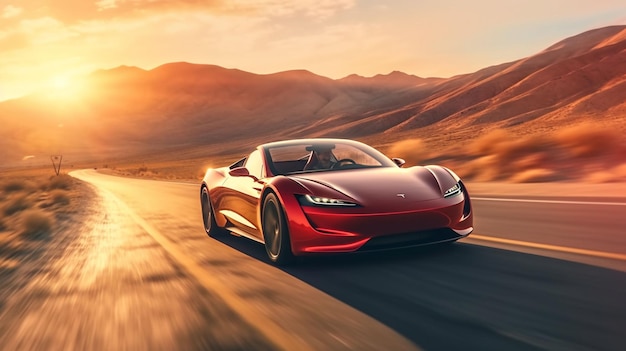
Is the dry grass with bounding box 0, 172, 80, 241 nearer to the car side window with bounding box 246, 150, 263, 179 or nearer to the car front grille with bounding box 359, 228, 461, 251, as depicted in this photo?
the car side window with bounding box 246, 150, 263, 179

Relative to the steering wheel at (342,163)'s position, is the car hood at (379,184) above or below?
below

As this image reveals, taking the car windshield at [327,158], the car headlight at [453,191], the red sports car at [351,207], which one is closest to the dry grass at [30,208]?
the car windshield at [327,158]

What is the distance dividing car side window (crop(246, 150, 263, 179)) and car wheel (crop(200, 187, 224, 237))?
4.78 ft

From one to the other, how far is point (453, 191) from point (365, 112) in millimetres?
137119

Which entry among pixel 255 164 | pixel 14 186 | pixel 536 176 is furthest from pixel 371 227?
pixel 14 186

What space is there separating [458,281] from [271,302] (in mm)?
1432

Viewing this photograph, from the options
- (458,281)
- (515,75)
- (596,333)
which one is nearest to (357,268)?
(458,281)

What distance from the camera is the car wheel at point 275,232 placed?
6.70 metres

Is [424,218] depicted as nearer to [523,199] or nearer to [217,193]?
[217,193]

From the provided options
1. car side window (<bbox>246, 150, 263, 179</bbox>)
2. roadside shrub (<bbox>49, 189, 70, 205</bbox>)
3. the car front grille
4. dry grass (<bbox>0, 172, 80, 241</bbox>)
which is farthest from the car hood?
roadside shrub (<bbox>49, 189, 70, 205</bbox>)

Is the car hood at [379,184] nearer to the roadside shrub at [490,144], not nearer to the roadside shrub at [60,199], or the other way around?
the roadside shrub at [490,144]

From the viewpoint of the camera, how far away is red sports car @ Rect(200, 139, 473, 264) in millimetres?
6141

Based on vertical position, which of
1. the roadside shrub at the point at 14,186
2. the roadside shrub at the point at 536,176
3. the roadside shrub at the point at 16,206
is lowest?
the roadside shrub at the point at 536,176

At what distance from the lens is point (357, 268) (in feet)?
21.1
